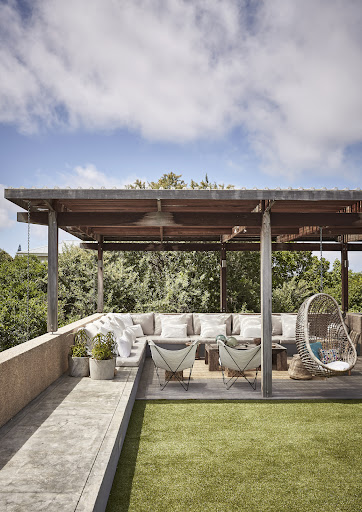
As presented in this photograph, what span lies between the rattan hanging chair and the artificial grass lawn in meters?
0.53

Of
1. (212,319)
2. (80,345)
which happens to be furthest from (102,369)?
(212,319)

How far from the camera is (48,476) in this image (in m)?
3.10

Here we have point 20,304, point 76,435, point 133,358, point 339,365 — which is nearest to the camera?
point 76,435

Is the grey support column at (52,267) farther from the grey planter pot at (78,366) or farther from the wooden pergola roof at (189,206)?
the grey planter pot at (78,366)

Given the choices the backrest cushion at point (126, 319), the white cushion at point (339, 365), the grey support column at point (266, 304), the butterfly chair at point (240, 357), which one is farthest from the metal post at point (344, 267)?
the grey support column at point (266, 304)

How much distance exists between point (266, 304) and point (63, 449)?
11.6 ft

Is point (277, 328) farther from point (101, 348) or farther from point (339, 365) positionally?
point (101, 348)

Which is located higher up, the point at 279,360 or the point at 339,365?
the point at 339,365

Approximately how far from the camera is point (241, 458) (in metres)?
4.07

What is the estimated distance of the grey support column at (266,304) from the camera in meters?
6.12

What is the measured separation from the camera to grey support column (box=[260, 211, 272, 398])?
241 inches

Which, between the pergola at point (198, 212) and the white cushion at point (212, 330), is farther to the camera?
the white cushion at point (212, 330)

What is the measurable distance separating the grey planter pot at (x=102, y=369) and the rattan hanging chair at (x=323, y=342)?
2826 millimetres

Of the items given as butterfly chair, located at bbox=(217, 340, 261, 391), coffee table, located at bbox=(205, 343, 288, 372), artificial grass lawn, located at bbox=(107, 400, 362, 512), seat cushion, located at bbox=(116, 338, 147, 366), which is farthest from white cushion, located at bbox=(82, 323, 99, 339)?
coffee table, located at bbox=(205, 343, 288, 372)
